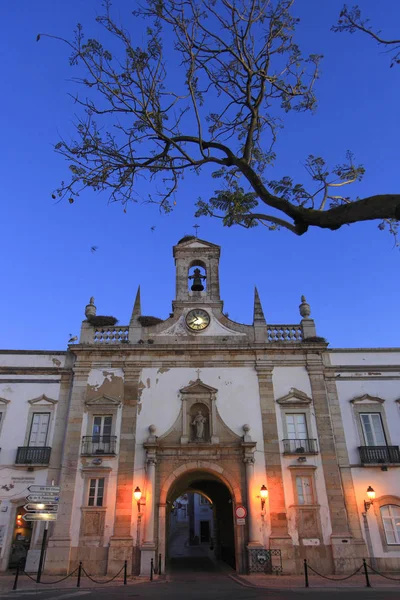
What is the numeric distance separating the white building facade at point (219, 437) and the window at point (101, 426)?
0.04 m

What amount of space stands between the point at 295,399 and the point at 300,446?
75.2 inches

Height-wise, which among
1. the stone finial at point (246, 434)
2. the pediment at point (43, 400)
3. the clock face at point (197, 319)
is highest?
the clock face at point (197, 319)

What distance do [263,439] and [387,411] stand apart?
5407 millimetres

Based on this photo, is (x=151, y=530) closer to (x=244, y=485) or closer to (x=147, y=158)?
(x=244, y=485)

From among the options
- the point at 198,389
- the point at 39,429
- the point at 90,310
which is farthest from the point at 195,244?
the point at 39,429

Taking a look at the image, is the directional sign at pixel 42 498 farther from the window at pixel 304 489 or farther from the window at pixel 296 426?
the window at pixel 296 426

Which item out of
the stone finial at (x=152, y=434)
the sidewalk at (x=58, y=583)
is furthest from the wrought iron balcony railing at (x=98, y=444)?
the sidewalk at (x=58, y=583)

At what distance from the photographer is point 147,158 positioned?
8836 mm

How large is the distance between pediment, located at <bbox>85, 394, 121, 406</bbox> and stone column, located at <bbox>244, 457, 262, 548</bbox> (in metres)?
5.75

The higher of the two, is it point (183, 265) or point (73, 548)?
point (183, 265)

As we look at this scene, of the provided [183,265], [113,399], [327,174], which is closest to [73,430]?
[113,399]

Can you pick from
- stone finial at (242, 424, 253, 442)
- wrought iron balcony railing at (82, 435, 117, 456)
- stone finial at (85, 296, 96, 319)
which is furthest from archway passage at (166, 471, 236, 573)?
stone finial at (85, 296, 96, 319)

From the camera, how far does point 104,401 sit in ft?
61.3

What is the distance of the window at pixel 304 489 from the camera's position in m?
17.1
